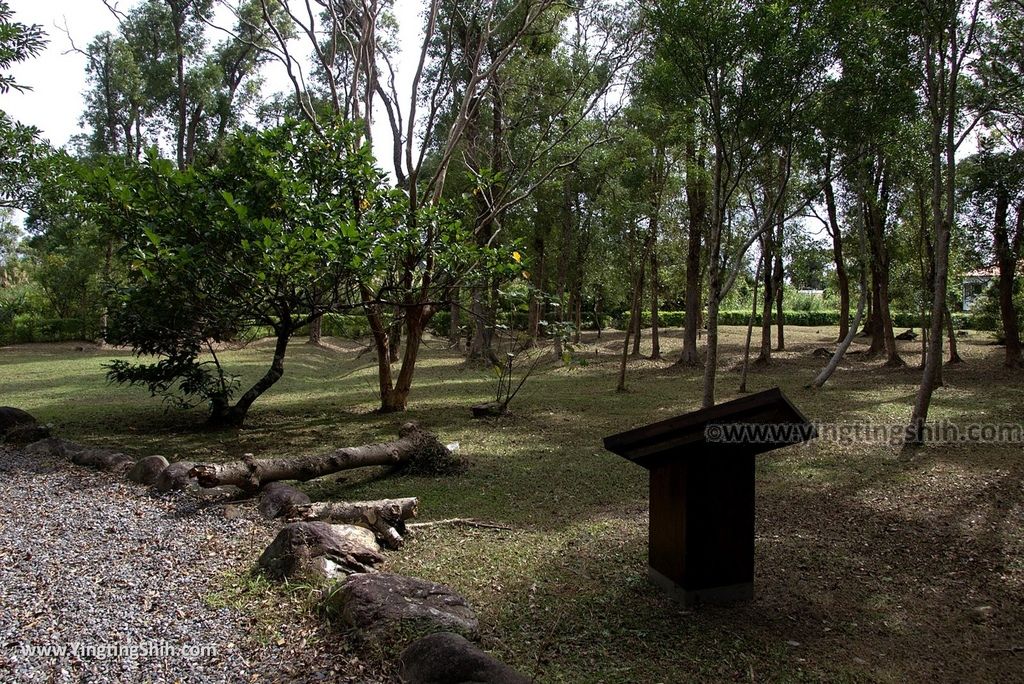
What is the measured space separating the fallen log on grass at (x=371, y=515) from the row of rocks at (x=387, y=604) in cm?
20

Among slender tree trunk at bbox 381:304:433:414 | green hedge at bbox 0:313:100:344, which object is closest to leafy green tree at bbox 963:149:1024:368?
slender tree trunk at bbox 381:304:433:414

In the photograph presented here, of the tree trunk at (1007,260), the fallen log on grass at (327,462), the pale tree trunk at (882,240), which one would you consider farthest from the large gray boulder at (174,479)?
the pale tree trunk at (882,240)

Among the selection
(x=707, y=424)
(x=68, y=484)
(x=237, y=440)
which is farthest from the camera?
(x=237, y=440)

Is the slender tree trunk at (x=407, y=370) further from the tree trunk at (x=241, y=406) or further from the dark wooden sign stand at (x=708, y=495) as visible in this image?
the dark wooden sign stand at (x=708, y=495)

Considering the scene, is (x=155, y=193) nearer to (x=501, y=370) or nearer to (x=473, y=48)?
(x=501, y=370)

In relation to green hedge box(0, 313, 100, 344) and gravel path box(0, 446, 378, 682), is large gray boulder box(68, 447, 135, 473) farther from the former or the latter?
green hedge box(0, 313, 100, 344)

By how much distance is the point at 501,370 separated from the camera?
10.6m

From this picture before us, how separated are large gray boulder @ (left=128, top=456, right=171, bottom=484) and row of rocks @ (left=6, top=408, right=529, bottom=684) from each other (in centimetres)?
270

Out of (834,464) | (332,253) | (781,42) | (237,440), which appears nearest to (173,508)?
(332,253)

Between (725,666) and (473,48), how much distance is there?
1373 centimetres

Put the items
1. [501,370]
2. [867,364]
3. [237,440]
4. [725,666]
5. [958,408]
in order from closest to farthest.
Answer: [725,666] → [237,440] → [501,370] → [958,408] → [867,364]

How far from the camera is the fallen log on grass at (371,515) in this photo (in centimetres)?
526

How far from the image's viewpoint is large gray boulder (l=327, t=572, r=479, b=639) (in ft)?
11.3

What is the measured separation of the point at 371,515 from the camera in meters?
5.34
